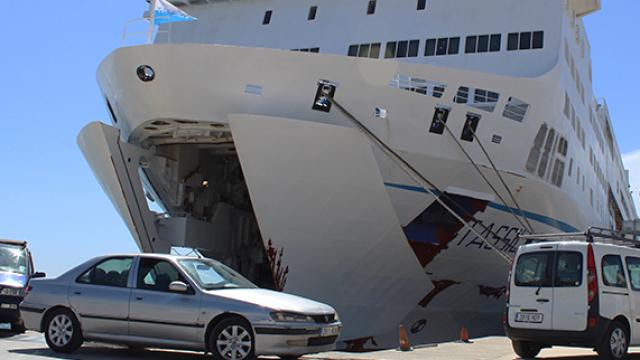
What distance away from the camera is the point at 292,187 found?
1259 cm

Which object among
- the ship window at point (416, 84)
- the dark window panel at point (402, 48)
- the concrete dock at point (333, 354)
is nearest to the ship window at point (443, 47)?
the dark window panel at point (402, 48)

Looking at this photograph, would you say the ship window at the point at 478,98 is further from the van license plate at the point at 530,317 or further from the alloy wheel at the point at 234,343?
the alloy wheel at the point at 234,343

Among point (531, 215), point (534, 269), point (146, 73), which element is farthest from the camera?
point (531, 215)

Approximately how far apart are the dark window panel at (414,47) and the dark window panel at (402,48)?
3.6 inches

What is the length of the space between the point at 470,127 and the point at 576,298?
592 centimetres

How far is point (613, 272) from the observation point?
27.3 ft

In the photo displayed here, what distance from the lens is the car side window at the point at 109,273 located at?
8172 millimetres

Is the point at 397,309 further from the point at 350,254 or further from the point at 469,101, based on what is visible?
the point at 469,101

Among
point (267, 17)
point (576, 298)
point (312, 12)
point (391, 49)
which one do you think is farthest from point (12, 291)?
point (312, 12)

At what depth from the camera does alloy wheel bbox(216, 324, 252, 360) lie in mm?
7305

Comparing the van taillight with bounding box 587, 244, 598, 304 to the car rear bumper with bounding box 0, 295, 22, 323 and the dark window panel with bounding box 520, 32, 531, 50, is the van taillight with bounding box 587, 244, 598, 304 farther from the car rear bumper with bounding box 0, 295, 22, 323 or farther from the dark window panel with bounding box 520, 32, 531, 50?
the dark window panel with bounding box 520, 32, 531, 50

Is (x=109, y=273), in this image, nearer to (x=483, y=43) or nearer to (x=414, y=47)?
(x=414, y=47)

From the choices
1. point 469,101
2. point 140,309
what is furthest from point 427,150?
point 140,309

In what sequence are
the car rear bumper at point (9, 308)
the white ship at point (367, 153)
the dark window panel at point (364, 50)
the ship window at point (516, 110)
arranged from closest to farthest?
1. the car rear bumper at point (9, 308)
2. the white ship at point (367, 153)
3. the ship window at point (516, 110)
4. the dark window panel at point (364, 50)
